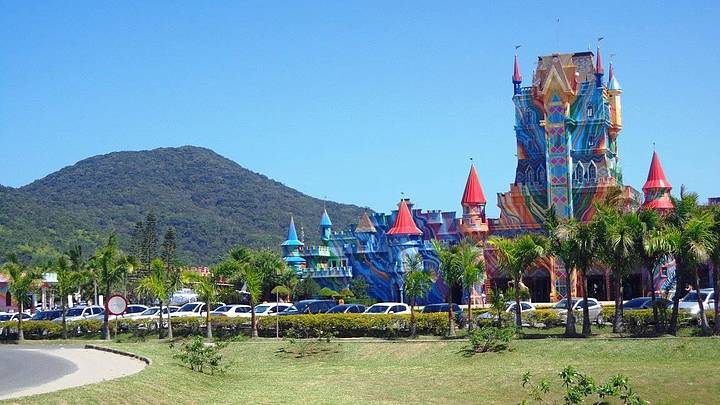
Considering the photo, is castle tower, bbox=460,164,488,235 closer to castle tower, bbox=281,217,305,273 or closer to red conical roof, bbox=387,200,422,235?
red conical roof, bbox=387,200,422,235

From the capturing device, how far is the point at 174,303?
85438 millimetres

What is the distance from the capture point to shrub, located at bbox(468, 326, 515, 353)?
121ft

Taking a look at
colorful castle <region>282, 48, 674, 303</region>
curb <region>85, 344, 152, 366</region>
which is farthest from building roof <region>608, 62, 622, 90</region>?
curb <region>85, 344, 152, 366</region>

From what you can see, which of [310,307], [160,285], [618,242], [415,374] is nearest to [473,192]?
[310,307]

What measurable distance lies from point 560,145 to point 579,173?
7.56 feet

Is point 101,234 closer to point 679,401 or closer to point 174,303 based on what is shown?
point 174,303

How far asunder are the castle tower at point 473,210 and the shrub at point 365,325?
23.8 metres

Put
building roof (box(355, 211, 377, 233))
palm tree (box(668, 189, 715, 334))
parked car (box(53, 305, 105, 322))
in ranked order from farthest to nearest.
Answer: building roof (box(355, 211, 377, 233))
parked car (box(53, 305, 105, 322))
palm tree (box(668, 189, 715, 334))

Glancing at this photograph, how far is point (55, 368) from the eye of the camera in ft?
113

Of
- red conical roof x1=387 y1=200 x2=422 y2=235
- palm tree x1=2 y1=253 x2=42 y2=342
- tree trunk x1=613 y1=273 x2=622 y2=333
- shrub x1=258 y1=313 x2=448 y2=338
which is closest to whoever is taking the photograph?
tree trunk x1=613 y1=273 x2=622 y2=333

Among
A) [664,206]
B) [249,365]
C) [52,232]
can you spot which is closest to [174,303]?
[664,206]

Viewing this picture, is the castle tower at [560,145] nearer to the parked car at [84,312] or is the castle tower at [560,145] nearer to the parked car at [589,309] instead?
the parked car at [589,309]

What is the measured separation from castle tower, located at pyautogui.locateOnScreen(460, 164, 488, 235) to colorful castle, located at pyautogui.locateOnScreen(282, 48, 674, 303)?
0.07 metres

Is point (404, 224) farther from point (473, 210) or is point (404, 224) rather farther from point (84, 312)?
point (84, 312)
